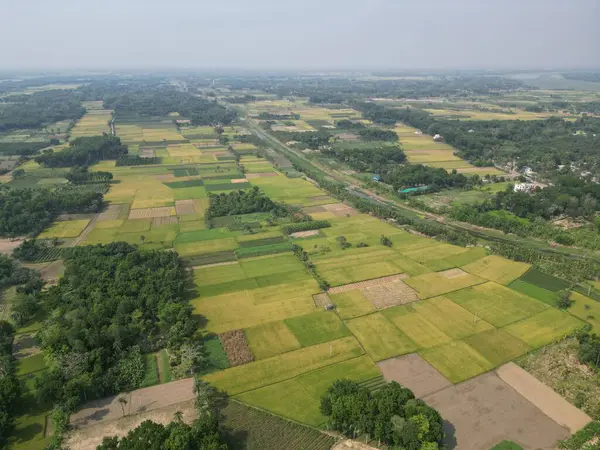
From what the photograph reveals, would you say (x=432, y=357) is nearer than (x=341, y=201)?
Yes

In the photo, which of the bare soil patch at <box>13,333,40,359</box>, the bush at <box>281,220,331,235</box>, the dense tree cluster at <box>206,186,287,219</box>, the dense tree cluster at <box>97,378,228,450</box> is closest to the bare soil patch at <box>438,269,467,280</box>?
the bush at <box>281,220,331,235</box>

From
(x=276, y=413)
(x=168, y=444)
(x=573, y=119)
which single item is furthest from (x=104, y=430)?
(x=573, y=119)

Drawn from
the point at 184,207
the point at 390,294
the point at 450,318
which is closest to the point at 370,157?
the point at 184,207

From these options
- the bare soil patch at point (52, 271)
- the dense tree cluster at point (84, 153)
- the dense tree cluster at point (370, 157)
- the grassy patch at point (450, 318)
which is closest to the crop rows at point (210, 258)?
the bare soil patch at point (52, 271)

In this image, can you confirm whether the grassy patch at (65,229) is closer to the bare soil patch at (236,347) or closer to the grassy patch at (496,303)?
the bare soil patch at (236,347)

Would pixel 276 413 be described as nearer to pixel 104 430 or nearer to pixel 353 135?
pixel 104 430

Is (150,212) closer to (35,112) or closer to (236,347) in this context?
(236,347)
